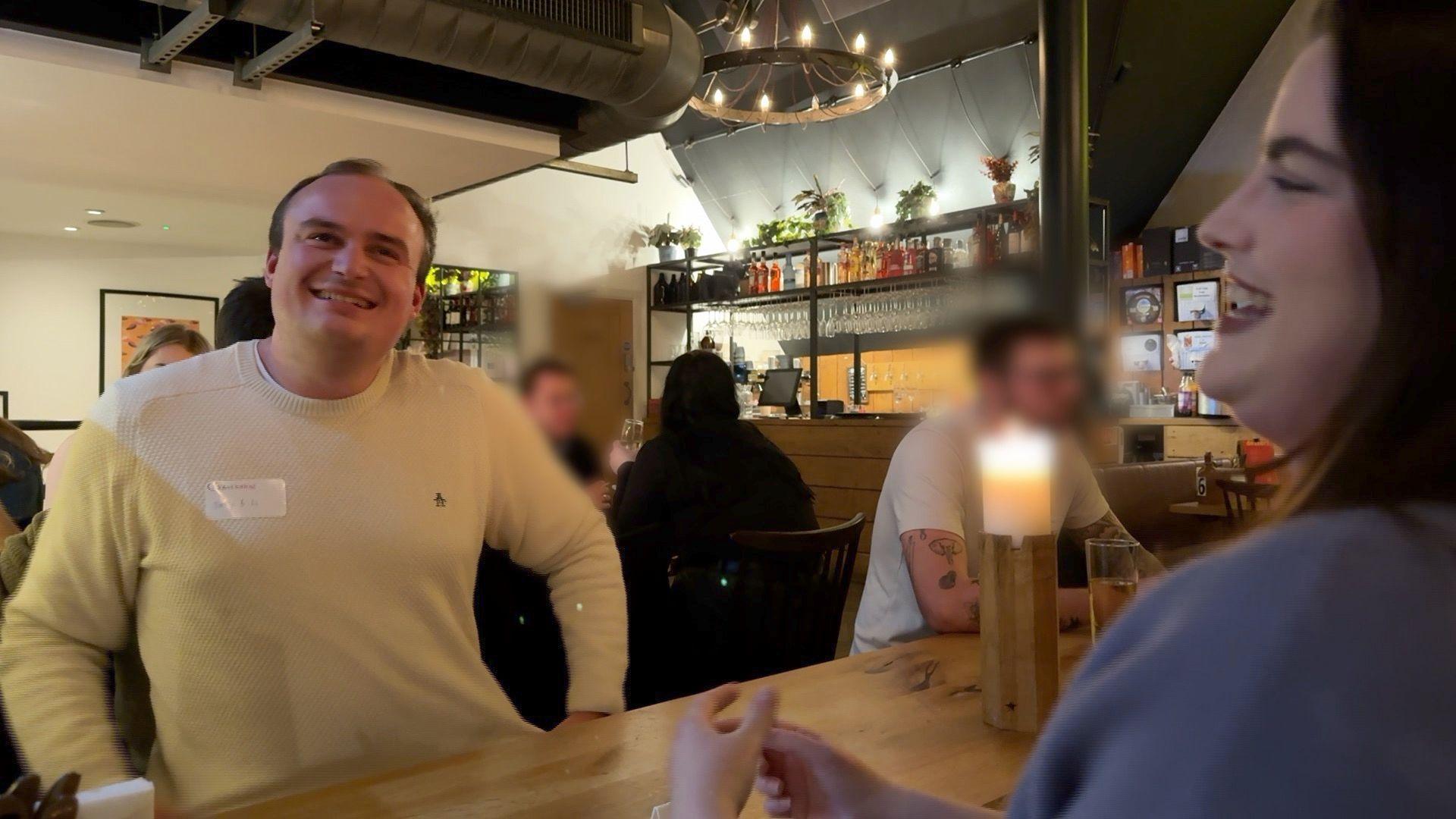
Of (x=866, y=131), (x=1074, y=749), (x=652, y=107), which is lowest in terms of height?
(x=1074, y=749)

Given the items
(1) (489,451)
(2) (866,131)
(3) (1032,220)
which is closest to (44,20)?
(1) (489,451)

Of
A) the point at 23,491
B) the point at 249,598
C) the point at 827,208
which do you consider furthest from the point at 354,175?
the point at 827,208

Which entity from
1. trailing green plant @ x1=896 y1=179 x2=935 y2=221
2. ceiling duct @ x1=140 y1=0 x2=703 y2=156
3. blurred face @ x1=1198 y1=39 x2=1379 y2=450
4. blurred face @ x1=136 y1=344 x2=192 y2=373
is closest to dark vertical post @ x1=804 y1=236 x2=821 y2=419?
trailing green plant @ x1=896 y1=179 x2=935 y2=221

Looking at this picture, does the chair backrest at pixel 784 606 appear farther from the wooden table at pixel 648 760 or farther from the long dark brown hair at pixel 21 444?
the long dark brown hair at pixel 21 444

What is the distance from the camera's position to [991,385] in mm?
649

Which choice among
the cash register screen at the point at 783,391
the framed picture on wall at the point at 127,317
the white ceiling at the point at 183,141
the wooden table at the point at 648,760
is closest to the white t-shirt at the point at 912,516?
the wooden table at the point at 648,760

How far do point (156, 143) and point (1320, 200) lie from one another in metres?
5.40

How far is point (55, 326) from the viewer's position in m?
6.73

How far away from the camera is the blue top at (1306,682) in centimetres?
31

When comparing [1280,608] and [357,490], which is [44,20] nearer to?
[357,490]

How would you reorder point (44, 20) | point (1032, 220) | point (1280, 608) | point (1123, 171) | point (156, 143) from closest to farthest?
point (1280, 608)
point (1032, 220)
point (44, 20)
point (156, 143)
point (1123, 171)

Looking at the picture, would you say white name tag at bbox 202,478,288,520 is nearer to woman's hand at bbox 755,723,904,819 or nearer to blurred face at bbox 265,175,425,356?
blurred face at bbox 265,175,425,356

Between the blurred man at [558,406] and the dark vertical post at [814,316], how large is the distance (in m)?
5.54

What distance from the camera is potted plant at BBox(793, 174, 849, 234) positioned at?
7.07m
